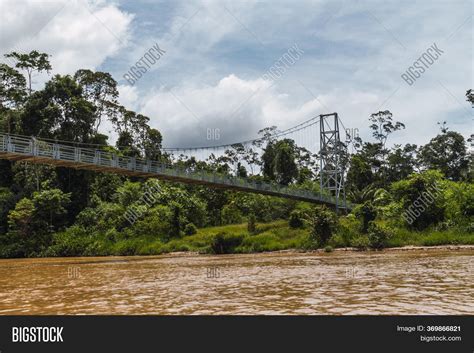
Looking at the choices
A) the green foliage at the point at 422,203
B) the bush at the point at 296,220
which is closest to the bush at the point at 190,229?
the bush at the point at 296,220

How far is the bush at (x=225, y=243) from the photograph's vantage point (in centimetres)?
2480

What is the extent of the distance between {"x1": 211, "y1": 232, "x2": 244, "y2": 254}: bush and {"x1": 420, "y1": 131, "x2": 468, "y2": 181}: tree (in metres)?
25.6

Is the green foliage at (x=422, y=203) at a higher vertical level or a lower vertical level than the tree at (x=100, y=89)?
lower

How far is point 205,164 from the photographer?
41344mm

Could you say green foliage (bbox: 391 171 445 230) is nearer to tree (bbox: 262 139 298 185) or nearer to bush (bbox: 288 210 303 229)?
bush (bbox: 288 210 303 229)

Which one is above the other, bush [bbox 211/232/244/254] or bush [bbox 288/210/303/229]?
bush [bbox 288/210/303/229]

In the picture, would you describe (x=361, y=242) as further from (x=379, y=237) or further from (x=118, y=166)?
(x=118, y=166)

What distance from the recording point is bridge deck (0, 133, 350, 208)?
1745 cm

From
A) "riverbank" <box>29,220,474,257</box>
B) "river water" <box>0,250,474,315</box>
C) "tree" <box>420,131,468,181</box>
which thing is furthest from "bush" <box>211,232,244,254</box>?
"tree" <box>420,131,468,181</box>

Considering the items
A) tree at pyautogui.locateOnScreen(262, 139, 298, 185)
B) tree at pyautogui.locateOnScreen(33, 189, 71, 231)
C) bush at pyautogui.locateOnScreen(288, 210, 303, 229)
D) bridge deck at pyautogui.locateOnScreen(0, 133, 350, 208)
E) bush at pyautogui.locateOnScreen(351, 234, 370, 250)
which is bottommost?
bush at pyautogui.locateOnScreen(351, 234, 370, 250)

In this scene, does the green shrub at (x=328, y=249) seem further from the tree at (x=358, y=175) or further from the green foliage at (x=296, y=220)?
the tree at (x=358, y=175)

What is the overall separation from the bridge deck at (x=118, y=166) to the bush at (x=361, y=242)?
6.94 metres

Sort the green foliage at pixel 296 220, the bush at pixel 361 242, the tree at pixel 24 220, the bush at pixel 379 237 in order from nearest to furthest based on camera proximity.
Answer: the bush at pixel 379 237
the bush at pixel 361 242
the green foliage at pixel 296 220
the tree at pixel 24 220

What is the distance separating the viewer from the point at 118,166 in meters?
20.4
